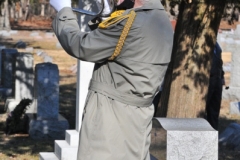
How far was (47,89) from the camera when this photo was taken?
10.4 meters

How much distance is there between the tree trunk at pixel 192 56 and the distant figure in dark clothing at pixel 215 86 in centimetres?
200

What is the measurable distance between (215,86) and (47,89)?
2.78 metres

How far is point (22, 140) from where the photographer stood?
33.0ft

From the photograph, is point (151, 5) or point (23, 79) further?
point (23, 79)

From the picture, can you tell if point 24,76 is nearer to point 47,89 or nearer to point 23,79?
point 23,79

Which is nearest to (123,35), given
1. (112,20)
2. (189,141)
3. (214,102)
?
(112,20)

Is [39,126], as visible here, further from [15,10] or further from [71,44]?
[15,10]

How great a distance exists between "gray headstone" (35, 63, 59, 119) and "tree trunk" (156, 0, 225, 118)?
3412 millimetres

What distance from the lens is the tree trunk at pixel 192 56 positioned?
23.1ft

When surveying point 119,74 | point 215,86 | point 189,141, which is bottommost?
point 215,86

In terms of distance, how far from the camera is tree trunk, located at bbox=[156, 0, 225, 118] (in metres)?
7.04

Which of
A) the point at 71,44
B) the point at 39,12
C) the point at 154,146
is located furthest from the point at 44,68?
the point at 39,12

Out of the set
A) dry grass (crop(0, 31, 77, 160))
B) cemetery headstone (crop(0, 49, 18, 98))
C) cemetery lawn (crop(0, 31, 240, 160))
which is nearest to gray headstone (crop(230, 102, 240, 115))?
cemetery lawn (crop(0, 31, 240, 160))

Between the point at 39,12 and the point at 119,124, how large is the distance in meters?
69.1
